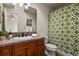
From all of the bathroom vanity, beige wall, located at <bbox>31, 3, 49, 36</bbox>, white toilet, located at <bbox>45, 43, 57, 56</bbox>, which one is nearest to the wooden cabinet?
the bathroom vanity

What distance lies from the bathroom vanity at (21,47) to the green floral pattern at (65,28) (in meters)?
0.59

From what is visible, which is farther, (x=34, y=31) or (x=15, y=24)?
(x=34, y=31)

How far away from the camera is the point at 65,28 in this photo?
8.59 feet

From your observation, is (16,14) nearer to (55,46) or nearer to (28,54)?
(28,54)

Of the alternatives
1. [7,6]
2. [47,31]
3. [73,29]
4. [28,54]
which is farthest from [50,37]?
[7,6]

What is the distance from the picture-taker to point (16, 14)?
7.38ft

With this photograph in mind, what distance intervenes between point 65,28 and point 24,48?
1415 millimetres

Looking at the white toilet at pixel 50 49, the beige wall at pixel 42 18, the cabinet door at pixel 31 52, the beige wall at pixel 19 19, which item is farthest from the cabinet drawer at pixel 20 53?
the beige wall at pixel 42 18

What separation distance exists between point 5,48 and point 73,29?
181 cm

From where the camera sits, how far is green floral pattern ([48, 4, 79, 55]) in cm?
236

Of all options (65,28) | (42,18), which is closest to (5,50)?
(42,18)

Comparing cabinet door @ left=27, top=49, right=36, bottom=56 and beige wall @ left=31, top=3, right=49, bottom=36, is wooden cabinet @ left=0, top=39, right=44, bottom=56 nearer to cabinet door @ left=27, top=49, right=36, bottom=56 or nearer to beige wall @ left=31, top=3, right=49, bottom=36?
cabinet door @ left=27, top=49, right=36, bottom=56

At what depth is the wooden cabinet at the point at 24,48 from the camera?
1.46 metres

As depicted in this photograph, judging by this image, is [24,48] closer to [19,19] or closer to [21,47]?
[21,47]
